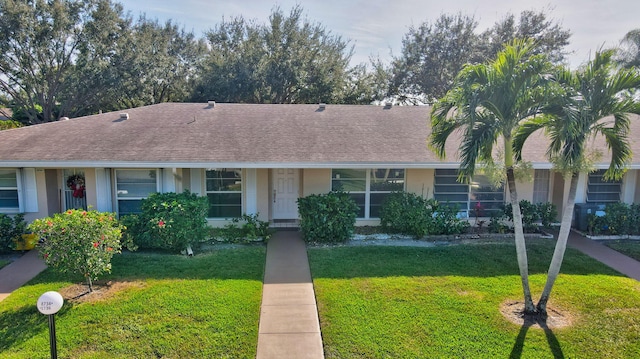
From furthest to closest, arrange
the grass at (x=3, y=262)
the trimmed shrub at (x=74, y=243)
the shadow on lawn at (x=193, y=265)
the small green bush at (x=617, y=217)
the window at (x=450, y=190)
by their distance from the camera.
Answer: the window at (x=450, y=190)
the small green bush at (x=617, y=217)
the grass at (x=3, y=262)
the shadow on lawn at (x=193, y=265)
the trimmed shrub at (x=74, y=243)

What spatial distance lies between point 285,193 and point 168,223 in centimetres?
408

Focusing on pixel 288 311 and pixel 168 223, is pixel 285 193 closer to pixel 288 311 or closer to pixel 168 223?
pixel 168 223

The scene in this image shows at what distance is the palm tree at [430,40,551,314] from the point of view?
5.64 metres

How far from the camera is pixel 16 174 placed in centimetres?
1005

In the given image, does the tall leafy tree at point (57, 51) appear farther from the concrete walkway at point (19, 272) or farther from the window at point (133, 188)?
the concrete walkway at point (19, 272)

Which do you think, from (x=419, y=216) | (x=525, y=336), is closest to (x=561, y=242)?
(x=525, y=336)

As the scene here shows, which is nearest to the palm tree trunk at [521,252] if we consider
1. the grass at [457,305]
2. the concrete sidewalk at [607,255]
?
the grass at [457,305]

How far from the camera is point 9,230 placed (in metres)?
9.03

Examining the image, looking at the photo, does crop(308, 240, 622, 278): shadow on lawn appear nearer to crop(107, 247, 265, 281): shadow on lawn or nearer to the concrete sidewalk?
the concrete sidewalk

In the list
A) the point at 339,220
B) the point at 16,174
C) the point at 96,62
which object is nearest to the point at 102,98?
the point at 96,62

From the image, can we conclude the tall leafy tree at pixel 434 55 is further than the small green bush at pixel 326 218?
Yes

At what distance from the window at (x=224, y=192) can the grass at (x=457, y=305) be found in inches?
120

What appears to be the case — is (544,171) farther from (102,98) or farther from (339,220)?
(102,98)

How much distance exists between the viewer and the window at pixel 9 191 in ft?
33.1
